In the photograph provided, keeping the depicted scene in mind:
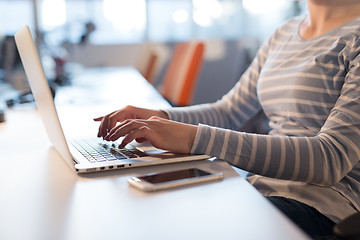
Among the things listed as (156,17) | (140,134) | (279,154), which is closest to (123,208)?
(140,134)

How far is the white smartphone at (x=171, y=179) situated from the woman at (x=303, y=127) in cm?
11

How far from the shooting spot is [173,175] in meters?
0.69

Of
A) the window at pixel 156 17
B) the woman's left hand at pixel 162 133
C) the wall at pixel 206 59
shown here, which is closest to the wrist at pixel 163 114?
the woman's left hand at pixel 162 133

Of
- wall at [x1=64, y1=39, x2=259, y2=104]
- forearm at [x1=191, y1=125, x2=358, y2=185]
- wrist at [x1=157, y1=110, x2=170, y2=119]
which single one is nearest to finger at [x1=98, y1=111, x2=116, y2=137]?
wrist at [x1=157, y1=110, x2=170, y2=119]

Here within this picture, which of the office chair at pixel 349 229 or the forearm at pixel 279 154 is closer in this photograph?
the office chair at pixel 349 229

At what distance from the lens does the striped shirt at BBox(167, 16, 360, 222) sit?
0.83 m

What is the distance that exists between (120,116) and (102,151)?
0.21 meters

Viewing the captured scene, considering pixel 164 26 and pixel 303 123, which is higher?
pixel 303 123

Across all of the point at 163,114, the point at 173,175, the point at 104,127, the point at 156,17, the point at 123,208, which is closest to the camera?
the point at 123,208

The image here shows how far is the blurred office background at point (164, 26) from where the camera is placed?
4.41m

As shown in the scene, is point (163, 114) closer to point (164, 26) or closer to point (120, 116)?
point (120, 116)

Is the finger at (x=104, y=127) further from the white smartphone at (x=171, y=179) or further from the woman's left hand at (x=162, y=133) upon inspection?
the white smartphone at (x=171, y=179)

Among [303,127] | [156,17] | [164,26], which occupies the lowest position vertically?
[164,26]

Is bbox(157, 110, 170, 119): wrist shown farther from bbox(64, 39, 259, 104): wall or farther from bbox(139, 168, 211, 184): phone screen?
bbox(64, 39, 259, 104): wall
